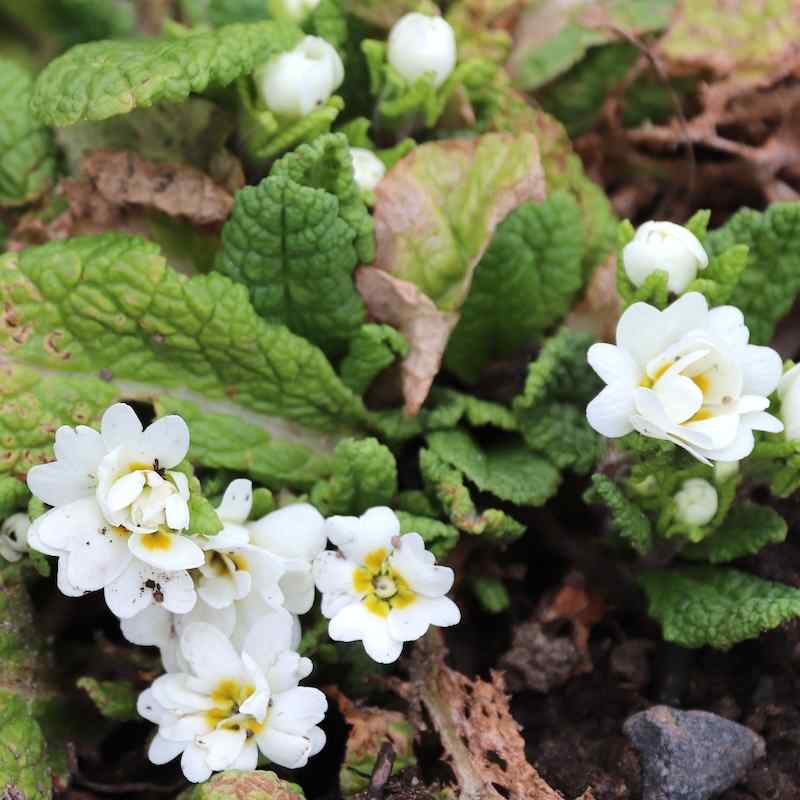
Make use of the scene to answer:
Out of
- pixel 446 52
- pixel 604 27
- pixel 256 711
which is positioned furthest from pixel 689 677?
pixel 604 27

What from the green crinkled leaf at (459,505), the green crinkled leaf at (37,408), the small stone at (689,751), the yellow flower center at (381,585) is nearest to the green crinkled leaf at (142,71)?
the green crinkled leaf at (37,408)

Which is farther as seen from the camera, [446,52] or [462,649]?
[446,52]

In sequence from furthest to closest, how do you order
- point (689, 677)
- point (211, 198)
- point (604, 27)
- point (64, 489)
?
point (604, 27) < point (211, 198) < point (689, 677) < point (64, 489)

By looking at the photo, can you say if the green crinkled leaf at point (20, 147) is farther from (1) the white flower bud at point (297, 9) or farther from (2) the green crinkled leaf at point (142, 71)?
(1) the white flower bud at point (297, 9)

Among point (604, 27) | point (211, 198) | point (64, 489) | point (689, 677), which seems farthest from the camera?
point (604, 27)

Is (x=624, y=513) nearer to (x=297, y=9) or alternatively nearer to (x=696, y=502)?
(x=696, y=502)

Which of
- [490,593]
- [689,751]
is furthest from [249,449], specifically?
[689,751]

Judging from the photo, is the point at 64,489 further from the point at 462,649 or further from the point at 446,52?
the point at 446,52
